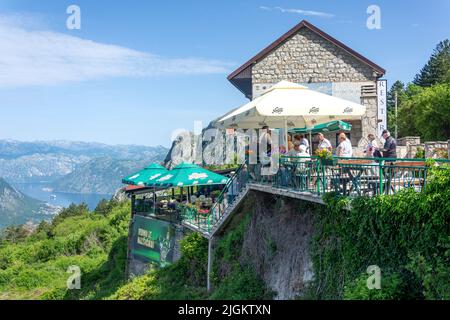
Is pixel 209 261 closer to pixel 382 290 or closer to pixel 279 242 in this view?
pixel 279 242

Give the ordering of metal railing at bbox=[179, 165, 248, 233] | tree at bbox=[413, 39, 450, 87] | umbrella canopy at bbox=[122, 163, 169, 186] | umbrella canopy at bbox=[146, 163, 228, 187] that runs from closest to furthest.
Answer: metal railing at bbox=[179, 165, 248, 233] → umbrella canopy at bbox=[146, 163, 228, 187] → umbrella canopy at bbox=[122, 163, 169, 186] → tree at bbox=[413, 39, 450, 87]

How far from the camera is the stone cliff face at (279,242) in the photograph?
13133mm

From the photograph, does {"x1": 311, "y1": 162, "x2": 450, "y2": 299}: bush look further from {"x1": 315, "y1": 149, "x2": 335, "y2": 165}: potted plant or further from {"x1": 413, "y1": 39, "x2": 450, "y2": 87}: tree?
{"x1": 413, "y1": 39, "x2": 450, "y2": 87}: tree

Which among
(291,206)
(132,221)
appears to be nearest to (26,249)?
(132,221)

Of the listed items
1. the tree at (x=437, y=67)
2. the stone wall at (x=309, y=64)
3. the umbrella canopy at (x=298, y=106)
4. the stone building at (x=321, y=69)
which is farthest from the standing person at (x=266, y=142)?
the tree at (x=437, y=67)

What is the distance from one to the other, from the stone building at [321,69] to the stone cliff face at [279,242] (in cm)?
→ 1393

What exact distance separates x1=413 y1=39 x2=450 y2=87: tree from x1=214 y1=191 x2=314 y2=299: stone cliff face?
5838cm

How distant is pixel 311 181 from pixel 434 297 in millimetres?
4811

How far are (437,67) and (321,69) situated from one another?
4655cm

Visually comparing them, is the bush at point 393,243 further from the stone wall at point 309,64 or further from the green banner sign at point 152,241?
the stone wall at point 309,64

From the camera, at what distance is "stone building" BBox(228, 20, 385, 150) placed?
29234 mm

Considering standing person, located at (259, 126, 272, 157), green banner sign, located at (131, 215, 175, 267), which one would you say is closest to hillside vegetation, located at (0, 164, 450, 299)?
green banner sign, located at (131, 215, 175, 267)

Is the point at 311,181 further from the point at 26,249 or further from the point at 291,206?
the point at 26,249

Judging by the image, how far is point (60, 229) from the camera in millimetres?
68000
